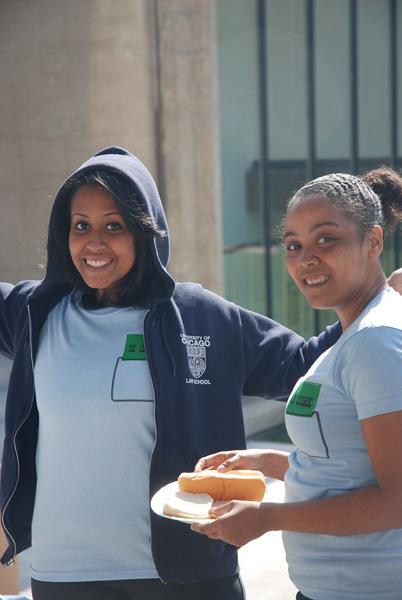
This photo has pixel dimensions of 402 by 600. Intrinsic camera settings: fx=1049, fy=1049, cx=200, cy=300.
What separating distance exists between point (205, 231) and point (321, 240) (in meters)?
6.49

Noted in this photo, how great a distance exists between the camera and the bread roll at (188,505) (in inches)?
81.9

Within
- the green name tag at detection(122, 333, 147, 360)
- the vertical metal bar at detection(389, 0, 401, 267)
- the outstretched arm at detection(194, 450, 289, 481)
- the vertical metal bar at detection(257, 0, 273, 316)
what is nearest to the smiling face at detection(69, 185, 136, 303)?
the green name tag at detection(122, 333, 147, 360)

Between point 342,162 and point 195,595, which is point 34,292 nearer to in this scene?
point 195,595

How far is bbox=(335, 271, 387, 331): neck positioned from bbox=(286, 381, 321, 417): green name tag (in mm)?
163

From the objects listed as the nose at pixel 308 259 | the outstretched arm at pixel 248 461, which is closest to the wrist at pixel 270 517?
the outstretched arm at pixel 248 461

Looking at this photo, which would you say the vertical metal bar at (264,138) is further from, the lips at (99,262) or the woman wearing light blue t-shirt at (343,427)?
the woman wearing light blue t-shirt at (343,427)

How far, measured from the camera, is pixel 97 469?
2.49 m

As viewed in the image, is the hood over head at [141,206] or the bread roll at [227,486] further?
the hood over head at [141,206]

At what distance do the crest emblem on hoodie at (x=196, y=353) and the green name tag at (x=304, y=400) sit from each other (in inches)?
21.7

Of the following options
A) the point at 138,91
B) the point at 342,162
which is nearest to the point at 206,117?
the point at 138,91

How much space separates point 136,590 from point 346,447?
0.80 m

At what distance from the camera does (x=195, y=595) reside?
2.50m

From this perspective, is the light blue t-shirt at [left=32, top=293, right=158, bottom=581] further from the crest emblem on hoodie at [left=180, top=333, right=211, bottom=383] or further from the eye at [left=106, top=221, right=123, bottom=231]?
the eye at [left=106, top=221, right=123, bottom=231]

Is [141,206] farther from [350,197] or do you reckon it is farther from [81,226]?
[350,197]
